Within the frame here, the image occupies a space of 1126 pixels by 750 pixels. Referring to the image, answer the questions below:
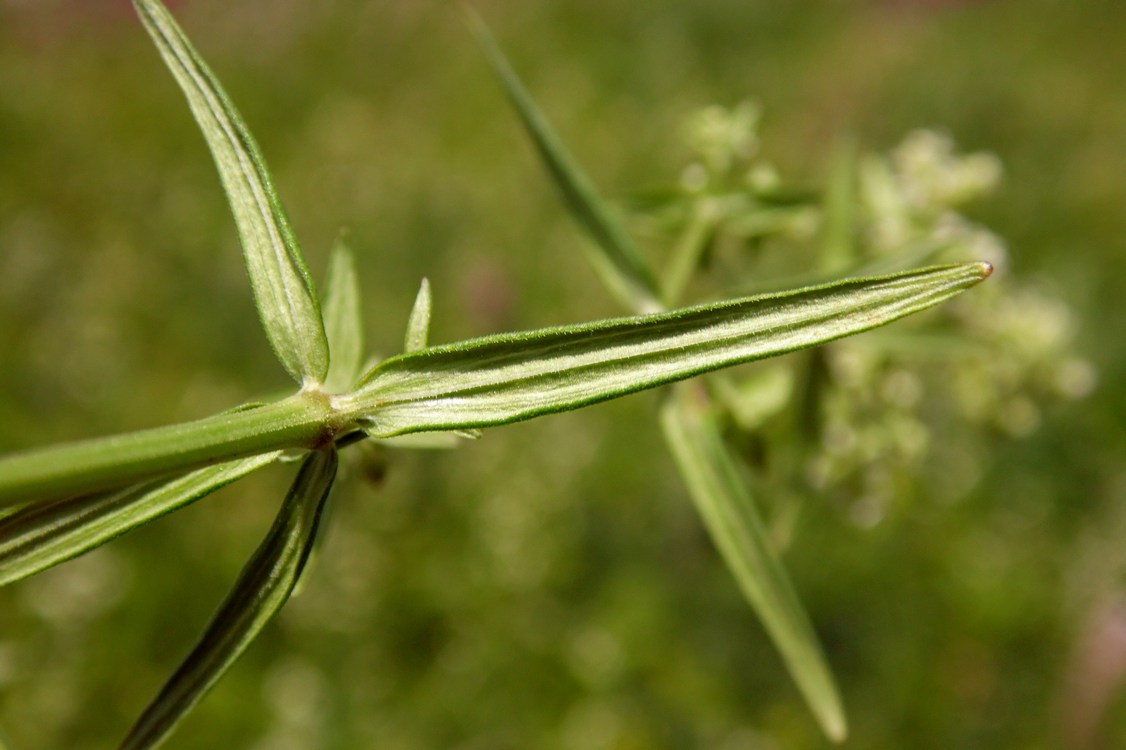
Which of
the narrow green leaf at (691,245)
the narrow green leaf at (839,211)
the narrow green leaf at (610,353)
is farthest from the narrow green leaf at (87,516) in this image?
the narrow green leaf at (839,211)

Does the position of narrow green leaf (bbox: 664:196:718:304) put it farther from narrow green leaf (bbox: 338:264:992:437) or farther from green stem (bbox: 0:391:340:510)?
green stem (bbox: 0:391:340:510)

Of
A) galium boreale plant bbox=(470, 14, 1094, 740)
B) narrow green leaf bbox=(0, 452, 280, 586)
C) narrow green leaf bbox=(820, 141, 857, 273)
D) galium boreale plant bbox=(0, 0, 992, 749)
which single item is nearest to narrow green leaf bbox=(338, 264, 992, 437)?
galium boreale plant bbox=(0, 0, 992, 749)

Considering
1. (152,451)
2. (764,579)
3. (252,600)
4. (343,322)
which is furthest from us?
(764,579)

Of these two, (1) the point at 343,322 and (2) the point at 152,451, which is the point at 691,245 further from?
(2) the point at 152,451

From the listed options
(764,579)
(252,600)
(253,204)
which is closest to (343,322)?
(253,204)

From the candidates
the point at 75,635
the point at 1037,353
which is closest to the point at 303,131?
the point at 75,635

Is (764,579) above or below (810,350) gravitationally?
below

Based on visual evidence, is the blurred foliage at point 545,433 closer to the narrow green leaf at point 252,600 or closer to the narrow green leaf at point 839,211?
the narrow green leaf at point 839,211
